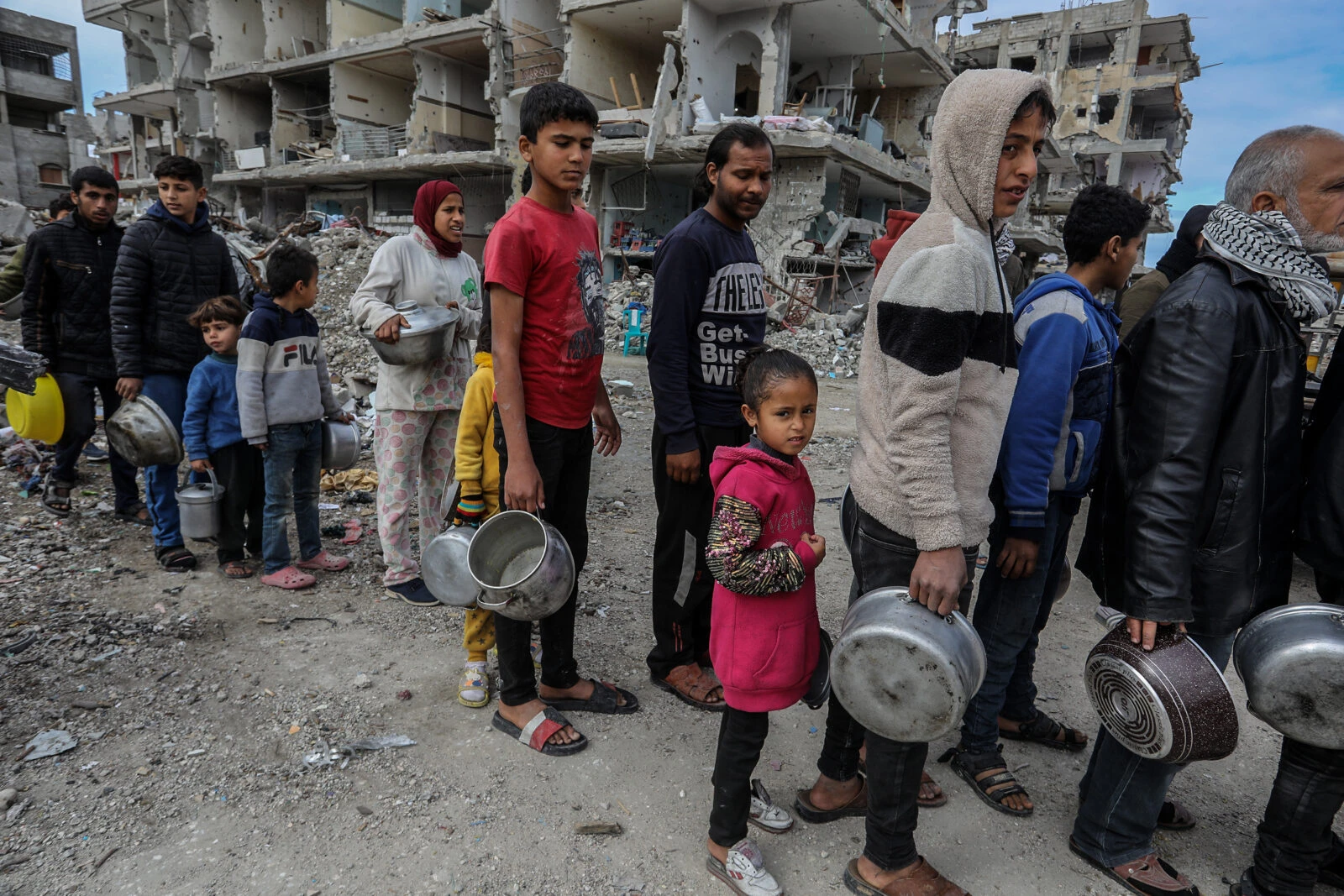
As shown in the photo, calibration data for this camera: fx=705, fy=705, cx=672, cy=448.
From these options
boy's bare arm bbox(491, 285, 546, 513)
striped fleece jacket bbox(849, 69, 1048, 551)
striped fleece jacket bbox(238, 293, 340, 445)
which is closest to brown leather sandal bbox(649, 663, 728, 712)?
boy's bare arm bbox(491, 285, 546, 513)

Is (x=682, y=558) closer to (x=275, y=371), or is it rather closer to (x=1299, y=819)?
(x=1299, y=819)

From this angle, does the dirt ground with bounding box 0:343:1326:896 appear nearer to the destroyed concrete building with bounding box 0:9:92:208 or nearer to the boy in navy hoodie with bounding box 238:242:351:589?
the boy in navy hoodie with bounding box 238:242:351:589

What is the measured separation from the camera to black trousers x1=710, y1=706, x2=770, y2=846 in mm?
1964

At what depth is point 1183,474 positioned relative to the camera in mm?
1750

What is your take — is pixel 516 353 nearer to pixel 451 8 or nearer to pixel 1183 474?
pixel 1183 474

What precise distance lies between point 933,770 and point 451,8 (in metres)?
24.6

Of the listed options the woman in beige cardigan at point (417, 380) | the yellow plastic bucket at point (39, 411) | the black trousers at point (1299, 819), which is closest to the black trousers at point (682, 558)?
the woman in beige cardigan at point (417, 380)

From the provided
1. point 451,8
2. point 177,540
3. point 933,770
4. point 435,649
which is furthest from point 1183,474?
point 451,8

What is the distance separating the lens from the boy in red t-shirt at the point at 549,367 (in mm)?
2377

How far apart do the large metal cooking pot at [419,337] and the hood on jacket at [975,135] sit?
2.47 metres

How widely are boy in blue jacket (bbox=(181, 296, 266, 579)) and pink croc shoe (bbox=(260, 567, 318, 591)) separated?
200 millimetres

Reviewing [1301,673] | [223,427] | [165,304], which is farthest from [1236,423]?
[165,304]

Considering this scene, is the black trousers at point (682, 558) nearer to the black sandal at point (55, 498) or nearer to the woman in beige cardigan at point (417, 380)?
the woman in beige cardigan at point (417, 380)

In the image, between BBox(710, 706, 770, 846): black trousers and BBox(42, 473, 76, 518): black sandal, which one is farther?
BBox(42, 473, 76, 518): black sandal
